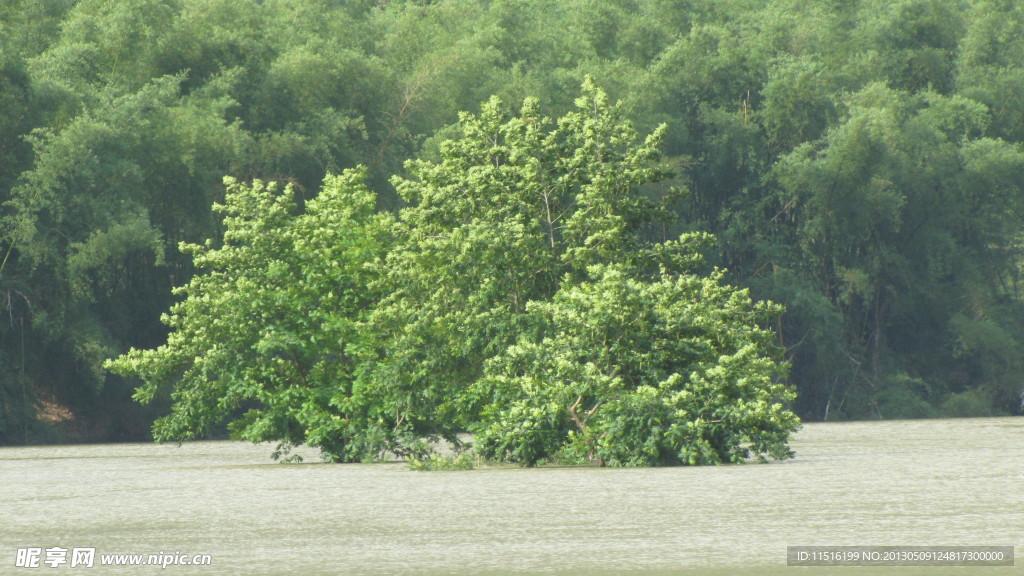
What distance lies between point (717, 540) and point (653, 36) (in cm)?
5959

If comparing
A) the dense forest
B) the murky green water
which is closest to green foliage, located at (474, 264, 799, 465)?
the murky green water

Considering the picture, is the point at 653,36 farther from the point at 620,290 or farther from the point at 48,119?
the point at 620,290

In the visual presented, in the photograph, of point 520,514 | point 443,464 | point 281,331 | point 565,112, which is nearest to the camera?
point 520,514

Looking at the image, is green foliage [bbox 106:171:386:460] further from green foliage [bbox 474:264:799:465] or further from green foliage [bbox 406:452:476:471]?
green foliage [bbox 474:264:799:465]

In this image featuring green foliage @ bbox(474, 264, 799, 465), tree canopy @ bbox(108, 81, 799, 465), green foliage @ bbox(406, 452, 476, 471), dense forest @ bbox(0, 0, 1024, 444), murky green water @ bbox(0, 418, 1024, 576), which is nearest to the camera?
murky green water @ bbox(0, 418, 1024, 576)

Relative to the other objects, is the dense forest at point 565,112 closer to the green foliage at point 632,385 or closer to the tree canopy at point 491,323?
the tree canopy at point 491,323

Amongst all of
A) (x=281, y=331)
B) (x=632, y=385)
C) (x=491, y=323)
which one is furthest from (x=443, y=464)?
(x=281, y=331)

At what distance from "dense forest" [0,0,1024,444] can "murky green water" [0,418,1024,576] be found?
18962 millimetres

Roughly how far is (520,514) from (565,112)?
45.6 m

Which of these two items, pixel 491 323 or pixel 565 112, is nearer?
pixel 491 323

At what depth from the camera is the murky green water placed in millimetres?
13672

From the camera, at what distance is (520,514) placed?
18.2 metres

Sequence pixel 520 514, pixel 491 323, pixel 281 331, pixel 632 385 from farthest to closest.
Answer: pixel 281 331 < pixel 491 323 < pixel 632 385 < pixel 520 514

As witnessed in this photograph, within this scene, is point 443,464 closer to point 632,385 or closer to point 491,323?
point 491,323
